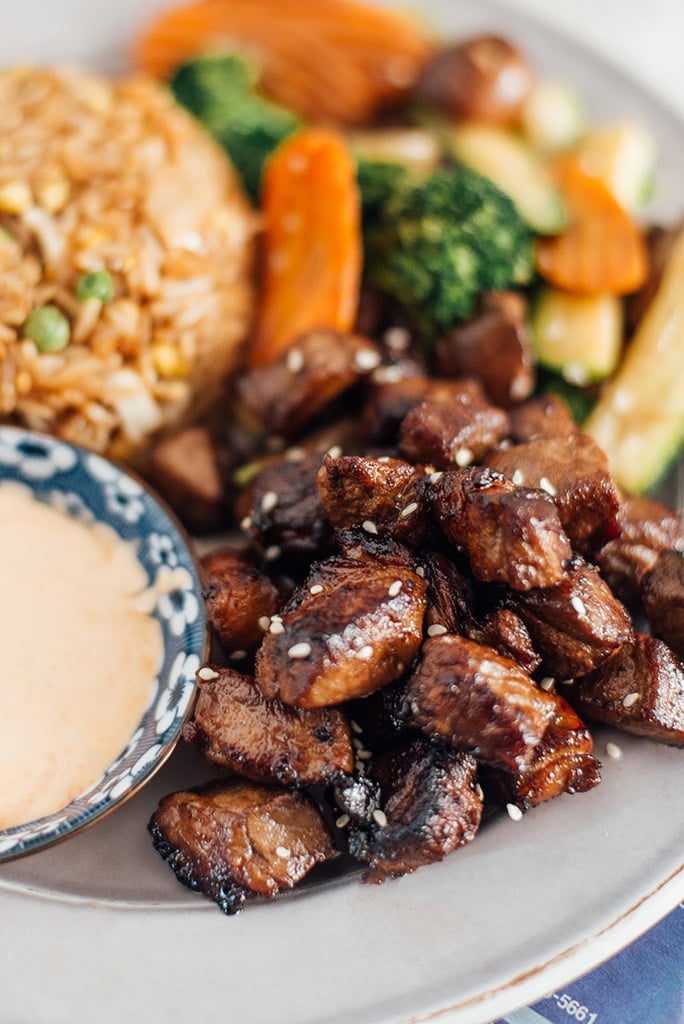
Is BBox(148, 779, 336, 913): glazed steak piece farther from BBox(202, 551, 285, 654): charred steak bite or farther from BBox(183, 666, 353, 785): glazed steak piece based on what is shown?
BBox(202, 551, 285, 654): charred steak bite

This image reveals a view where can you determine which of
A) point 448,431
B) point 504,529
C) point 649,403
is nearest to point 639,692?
point 504,529

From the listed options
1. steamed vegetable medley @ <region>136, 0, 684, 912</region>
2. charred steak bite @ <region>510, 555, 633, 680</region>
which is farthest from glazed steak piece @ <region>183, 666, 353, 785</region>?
charred steak bite @ <region>510, 555, 633, 680</region>

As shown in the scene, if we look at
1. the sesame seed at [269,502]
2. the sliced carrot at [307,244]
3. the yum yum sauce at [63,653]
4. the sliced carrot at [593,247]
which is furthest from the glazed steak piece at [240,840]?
the sliced carrot at [593,247]

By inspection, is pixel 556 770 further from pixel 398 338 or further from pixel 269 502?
pixel 398 338

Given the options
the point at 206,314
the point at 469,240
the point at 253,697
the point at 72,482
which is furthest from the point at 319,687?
the point at 469,240

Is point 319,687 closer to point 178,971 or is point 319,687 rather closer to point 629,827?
point 178,971
